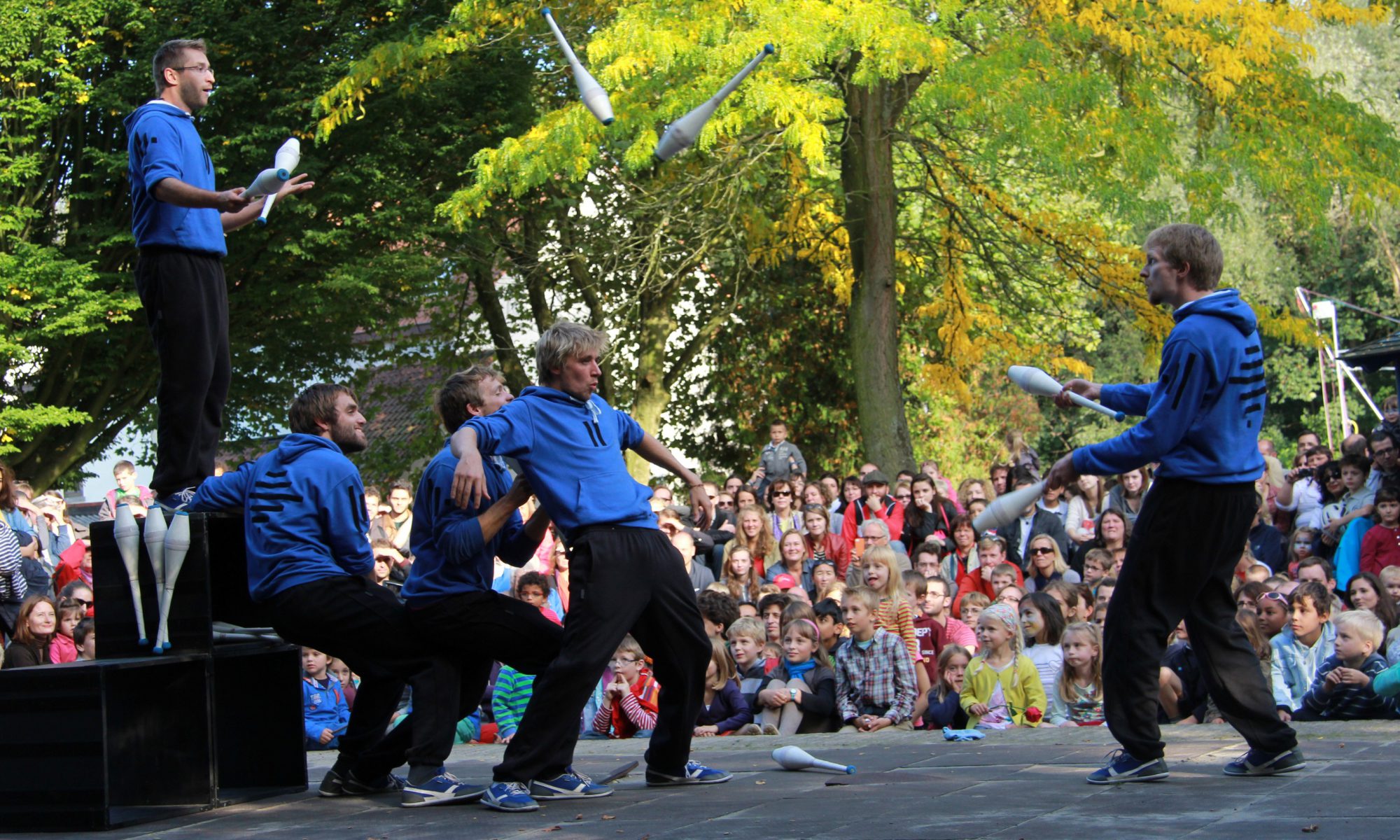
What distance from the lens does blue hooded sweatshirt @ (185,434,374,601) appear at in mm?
5996

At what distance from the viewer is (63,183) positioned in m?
21.3

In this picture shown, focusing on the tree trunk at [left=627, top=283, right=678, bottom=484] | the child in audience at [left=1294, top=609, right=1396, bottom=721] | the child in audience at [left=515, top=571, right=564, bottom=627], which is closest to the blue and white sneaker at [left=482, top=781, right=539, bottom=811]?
the child in audience at [left=1294, top=609, right=1396, bottom=721]

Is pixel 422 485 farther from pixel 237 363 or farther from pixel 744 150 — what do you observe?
pixel 237 363

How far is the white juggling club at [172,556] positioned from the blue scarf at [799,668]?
434cm

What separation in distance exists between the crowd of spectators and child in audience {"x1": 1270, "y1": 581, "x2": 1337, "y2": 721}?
14mm

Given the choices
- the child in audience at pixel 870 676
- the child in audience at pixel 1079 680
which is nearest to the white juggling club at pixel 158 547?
the child in audience at pixel 870 676

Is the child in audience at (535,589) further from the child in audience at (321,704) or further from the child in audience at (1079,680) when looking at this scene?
the child in audience at (1079,680)

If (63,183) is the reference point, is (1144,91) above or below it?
below

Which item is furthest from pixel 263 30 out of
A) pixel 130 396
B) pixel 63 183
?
pixel 130 396

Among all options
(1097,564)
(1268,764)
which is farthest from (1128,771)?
(1097,564)

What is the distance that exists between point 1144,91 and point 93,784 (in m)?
12.4

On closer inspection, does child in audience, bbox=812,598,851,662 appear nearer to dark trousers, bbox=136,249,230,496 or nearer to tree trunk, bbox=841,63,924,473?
dark trousers, bbox=136,249,230,496

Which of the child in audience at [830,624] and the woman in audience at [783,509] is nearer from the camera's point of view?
the child in audience at [830,624]

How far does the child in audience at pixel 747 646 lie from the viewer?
31.6 feet
